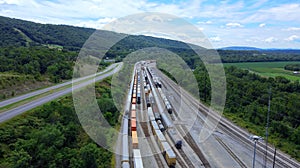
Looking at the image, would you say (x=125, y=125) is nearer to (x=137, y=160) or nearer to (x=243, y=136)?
(x=137, y=160)

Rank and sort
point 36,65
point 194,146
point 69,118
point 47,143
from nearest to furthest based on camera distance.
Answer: point 47,143 < point 194,146 < point 69,118 < point 36,65

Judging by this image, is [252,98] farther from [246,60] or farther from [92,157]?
[246,60]

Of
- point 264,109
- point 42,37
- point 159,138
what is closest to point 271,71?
point 264,109

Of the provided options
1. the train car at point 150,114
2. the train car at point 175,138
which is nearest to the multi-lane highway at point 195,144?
the train car at point 175,138

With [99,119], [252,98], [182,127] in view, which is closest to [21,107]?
[99,119]

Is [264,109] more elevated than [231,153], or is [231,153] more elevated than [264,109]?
[264,109]

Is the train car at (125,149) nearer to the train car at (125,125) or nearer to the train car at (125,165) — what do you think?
the train car at (125,165)

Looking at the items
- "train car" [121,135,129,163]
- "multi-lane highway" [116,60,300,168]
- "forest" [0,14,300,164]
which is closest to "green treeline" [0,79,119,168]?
"forest" [0,14,300,164]
